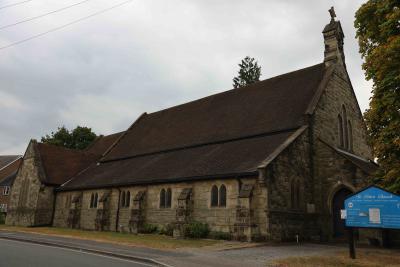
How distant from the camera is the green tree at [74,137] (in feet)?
164

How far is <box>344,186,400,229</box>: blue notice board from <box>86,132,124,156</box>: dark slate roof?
98.8 feet

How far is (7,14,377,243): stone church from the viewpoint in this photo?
780 inches

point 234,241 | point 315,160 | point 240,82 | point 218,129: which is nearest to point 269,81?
point 218,129

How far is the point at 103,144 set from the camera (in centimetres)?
4153

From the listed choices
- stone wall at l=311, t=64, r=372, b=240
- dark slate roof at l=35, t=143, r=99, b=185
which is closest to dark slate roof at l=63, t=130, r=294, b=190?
dark slate roof at l=35, t=143, r=99, b=185

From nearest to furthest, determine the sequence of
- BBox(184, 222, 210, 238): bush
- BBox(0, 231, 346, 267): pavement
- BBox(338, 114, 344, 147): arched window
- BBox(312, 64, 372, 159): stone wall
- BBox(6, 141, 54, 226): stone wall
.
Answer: BBox(0, 231, 346, 267): pavement → BBox(184, 222, 210, 238): bush → BBox(312, 64, 372, 159): stone wall → BBox(338, 114, 344, 147): arched window → BBox(6, 141, 54, 226): stone wall

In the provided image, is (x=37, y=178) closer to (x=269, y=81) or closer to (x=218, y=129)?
(x=218, y=129)

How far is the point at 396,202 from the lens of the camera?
12281 mm

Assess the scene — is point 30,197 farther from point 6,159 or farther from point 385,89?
point 6,159

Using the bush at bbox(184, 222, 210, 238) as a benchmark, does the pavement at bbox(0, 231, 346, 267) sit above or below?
below

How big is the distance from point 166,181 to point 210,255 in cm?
958

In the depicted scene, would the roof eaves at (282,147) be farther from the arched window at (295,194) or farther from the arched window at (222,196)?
the arched window at (222,196)

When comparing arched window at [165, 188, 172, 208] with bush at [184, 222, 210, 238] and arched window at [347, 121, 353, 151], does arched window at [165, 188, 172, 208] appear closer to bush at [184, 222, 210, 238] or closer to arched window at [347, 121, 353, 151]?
bush at [184, 222, 210, 238]

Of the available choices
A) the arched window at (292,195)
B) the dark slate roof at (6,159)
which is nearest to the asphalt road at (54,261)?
the arched window at (292,195)
